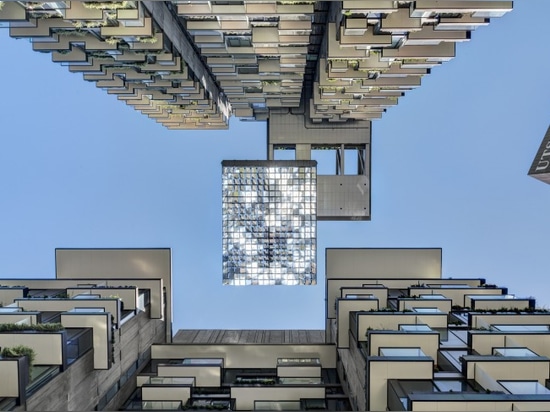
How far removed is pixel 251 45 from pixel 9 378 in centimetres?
1213

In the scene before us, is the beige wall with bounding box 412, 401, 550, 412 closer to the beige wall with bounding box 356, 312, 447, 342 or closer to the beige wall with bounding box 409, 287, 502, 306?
the beige wall with bounding box 356, 312, 447, 342

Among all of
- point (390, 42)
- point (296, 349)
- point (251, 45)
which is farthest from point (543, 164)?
point (296, 349)

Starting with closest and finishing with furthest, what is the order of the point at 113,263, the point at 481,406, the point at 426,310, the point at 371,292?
the point at 481,406 < the point at 426,310 < the point at 371,292 < the point at 113,263

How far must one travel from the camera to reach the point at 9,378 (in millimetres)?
9688

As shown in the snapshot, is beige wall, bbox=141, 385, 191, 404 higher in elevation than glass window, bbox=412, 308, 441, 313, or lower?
lower

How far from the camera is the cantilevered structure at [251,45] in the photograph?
1148cm

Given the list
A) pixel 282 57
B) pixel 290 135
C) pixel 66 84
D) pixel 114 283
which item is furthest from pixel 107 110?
pixel 282 57

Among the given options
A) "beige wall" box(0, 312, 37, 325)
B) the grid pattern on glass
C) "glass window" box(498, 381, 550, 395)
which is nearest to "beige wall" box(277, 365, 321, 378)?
"glass window" box(498, 381, 550, 395)

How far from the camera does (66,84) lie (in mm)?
45656

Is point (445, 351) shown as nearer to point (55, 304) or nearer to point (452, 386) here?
point (452, 386)

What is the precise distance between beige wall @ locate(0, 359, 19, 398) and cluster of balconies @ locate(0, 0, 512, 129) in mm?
→ 9223

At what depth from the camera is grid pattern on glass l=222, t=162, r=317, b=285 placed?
26625mm

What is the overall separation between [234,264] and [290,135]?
355 inches

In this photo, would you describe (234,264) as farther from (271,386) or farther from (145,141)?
(145,141)
